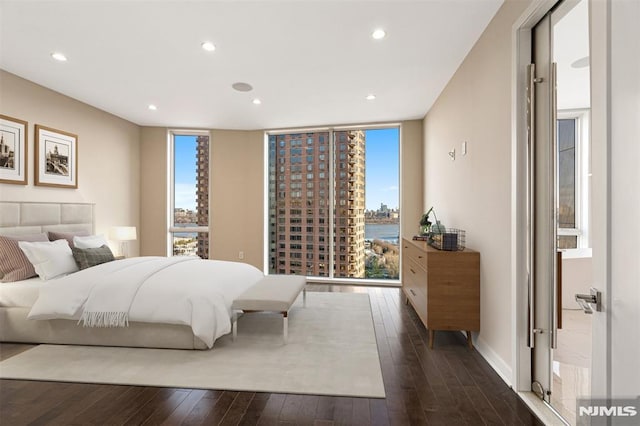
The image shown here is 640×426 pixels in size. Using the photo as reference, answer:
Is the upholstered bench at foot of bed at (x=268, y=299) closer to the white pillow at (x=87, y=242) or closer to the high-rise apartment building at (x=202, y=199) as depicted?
the white pillow at (x=87, y=242)

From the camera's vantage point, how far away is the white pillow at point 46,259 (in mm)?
3148

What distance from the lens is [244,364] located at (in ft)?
8.23

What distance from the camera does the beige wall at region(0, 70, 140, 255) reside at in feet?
12.1

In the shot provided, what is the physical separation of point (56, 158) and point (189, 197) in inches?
86.2

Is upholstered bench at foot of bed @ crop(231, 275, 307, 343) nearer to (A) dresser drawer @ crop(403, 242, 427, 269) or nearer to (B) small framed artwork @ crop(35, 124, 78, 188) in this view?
(A) dresser drawer @ crop(403, 242, 427, 269)

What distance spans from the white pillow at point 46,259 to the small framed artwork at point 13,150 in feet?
2.96

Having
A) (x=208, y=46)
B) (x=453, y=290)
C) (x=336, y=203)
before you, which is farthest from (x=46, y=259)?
(x=336, y=203)

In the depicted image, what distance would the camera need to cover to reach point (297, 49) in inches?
119

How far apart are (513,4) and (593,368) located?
235cm

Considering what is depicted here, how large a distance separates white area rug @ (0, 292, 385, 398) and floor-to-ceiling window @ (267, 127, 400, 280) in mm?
2499

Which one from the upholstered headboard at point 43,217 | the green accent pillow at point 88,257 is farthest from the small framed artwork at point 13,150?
the green accent pillow at point 88,257

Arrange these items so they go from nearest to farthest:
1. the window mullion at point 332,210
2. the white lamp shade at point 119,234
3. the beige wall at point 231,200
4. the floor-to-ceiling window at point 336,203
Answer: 1. the white lamp shade at point 119,234
2. the floor-to-ceiling window at point 336,203
3. the window mullion at point 332,210
4. the beige wall at point 231,200

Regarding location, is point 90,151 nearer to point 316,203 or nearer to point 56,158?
point 56,158

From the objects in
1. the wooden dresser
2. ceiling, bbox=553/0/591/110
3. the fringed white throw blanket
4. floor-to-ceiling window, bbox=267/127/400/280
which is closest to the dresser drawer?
the wooden dresser
